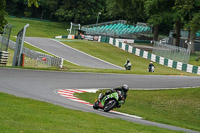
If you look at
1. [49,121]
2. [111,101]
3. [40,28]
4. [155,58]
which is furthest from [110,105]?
[40,28]

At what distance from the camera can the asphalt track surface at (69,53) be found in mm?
49506

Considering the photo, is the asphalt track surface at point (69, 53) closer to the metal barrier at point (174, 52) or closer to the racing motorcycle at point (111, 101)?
the metal barrier at point (174, 52)

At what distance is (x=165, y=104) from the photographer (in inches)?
883

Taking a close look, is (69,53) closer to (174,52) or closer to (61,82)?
(174,52)

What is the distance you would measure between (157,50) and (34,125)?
4734cm

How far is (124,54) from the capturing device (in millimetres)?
59562

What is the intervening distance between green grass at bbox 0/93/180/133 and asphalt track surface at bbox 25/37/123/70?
33528 mm

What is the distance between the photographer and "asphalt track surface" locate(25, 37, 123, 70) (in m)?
49.5

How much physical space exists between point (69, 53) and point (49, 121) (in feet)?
145

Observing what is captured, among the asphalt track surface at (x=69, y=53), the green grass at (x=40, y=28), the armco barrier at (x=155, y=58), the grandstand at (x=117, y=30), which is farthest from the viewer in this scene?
the green grass at (x=40, y=28)

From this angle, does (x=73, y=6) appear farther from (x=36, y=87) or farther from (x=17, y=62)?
(x=36, y=87)

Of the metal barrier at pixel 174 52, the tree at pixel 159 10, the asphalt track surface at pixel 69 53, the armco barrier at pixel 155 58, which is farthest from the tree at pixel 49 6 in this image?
the metal barrier at pixel 174 52

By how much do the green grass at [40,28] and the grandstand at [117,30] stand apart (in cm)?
726

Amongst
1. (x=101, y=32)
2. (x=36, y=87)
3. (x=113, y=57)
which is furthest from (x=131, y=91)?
(x=101, y=32)
